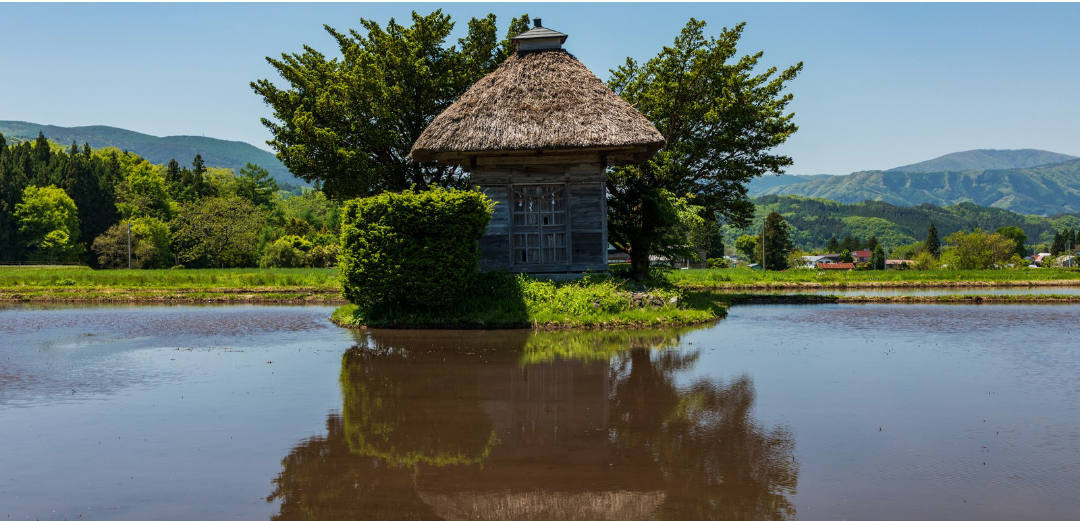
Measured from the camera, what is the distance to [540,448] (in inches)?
291

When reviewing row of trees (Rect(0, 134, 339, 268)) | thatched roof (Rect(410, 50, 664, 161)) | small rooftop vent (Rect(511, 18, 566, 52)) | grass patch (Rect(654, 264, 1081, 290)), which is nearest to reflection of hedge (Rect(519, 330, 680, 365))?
thatched roof (Rect(410, 50, 664, 161))

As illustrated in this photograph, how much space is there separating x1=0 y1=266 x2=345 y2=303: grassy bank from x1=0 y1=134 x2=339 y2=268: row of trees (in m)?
24.9

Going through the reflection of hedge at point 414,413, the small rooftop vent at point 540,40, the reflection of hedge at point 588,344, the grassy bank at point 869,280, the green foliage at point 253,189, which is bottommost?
the reflection of hedge at point 414,413

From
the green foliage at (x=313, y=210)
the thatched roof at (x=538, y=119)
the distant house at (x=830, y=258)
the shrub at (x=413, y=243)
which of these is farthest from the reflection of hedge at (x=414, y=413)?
the distant house at (x=830, y=258)

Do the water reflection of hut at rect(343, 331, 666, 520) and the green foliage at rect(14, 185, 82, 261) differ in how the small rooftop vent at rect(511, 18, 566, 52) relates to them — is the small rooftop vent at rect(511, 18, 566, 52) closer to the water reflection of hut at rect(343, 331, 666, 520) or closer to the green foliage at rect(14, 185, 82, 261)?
the water reflection of hut at rect(343, 331, 666, 520)

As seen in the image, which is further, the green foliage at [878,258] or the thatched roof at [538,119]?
the green foliage at [878,258]

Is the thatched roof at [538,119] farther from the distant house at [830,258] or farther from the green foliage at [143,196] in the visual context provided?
the distant house at [830,258]

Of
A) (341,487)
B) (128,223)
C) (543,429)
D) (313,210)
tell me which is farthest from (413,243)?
(313,210)

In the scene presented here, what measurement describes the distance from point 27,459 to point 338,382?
428 centimetres

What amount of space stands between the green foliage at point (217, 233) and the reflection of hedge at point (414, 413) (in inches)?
2468

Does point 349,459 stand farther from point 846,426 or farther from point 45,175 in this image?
point 45,175

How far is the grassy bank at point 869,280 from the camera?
3494 cm

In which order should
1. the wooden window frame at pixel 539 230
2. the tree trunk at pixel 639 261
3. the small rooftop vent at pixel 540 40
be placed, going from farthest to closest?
the tree trunk at pixel 639 261, the small rooftop vent at pixel 540 40, the wooden window frame at pixel 539 230

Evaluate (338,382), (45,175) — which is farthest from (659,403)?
(45,175)
